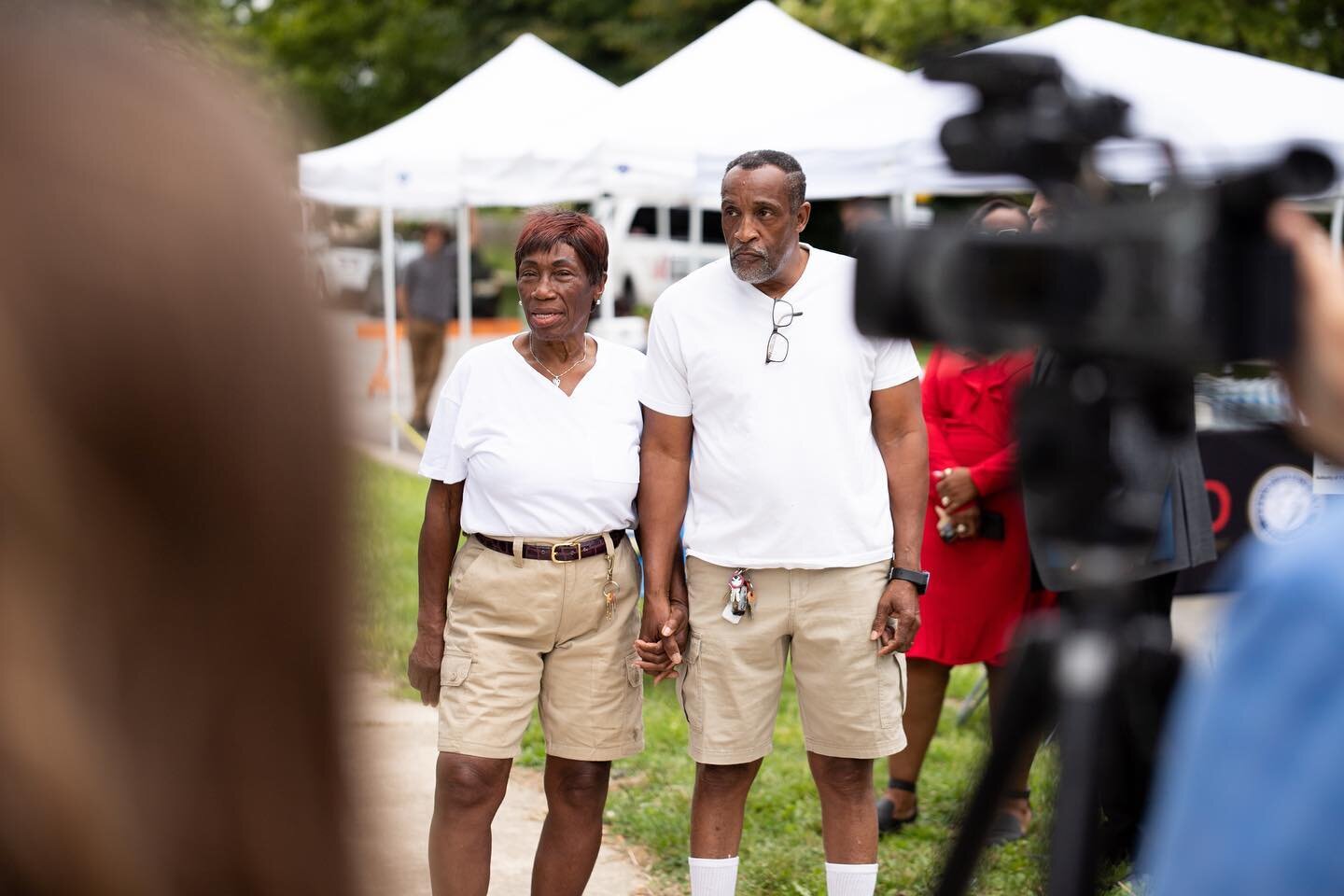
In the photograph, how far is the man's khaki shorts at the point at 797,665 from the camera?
12.8 feet

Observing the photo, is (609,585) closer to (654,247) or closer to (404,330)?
(404,330)

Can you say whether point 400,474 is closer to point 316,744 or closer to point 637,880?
point 637,880

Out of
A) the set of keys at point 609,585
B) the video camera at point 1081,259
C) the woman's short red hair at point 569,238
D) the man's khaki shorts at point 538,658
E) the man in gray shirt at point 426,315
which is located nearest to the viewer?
the video camera at point 1081,259

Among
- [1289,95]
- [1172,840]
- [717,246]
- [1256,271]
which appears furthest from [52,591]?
[717,246]

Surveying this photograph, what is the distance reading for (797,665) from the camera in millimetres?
4008

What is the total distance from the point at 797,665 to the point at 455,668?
93 cm

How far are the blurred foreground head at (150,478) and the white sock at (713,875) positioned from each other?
10.2 ft

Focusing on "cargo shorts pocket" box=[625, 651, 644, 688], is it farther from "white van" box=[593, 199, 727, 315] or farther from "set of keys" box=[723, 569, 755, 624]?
"white van" box=[593, 199, 727, 315]

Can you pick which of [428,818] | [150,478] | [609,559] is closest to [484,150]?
[428,818]

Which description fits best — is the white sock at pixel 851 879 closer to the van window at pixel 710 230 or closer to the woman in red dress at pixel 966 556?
the woman in red dress at pixel 966 556

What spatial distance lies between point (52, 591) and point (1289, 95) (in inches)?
316

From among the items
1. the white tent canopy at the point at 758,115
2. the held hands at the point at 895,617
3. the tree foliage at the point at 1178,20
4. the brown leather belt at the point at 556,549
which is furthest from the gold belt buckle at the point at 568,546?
the tree foliage at the point at 1178,20

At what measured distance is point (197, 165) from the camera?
3.04ft

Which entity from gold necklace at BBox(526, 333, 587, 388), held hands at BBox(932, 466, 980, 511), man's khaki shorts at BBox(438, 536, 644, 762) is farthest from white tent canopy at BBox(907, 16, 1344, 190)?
man's khaki shorts at BBox(438, 536, 644, 762)
